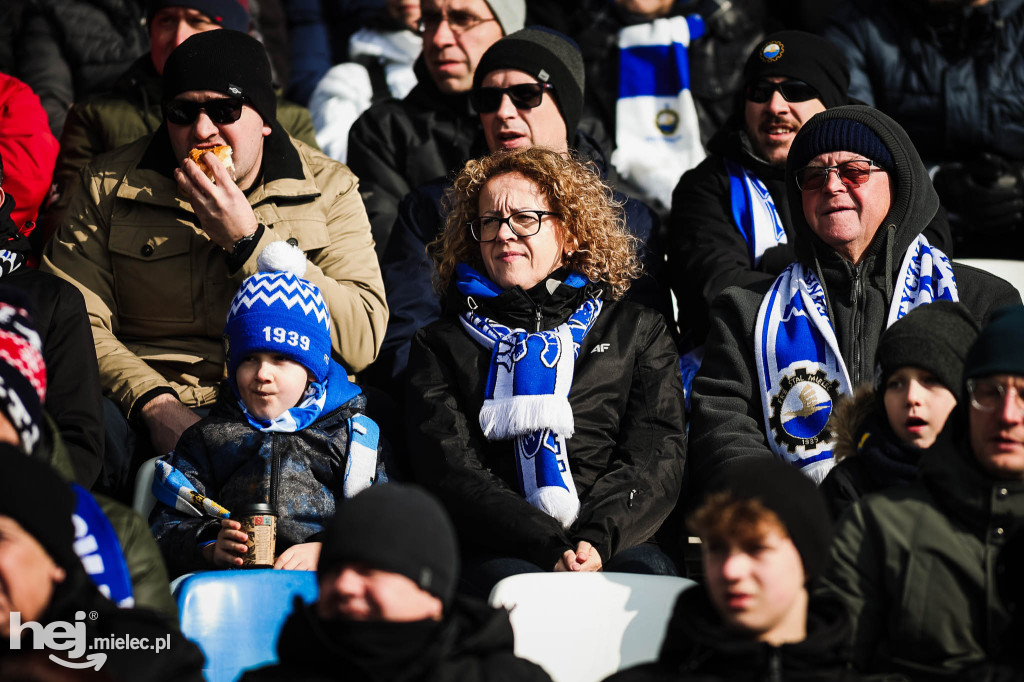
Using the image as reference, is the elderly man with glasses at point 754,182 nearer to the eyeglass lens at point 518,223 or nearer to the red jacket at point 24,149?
the eyeglass lens at point 518,223

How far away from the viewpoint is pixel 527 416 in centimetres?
354

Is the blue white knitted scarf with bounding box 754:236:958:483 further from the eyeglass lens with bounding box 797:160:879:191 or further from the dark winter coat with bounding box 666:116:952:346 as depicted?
the dark winter coat with bounding box 666:116:952:346

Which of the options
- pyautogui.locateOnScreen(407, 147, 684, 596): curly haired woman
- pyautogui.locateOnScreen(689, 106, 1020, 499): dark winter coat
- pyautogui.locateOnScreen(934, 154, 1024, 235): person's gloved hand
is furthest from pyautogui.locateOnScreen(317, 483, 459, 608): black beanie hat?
pyautogui.locateOnScreen(934, 154, 1024, 235): person's gloved hand

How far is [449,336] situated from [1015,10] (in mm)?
3538

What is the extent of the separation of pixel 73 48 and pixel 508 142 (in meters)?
2.44

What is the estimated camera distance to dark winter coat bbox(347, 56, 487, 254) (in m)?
5.25

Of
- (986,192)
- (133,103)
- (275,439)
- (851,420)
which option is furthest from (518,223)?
(986,192)

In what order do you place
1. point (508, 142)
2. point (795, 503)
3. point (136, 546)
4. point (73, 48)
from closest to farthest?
point (795, 503), point (136, 546), point (508, 142), point (73, 48)

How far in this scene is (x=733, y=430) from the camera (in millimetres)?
3639

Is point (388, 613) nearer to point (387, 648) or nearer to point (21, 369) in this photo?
point (387, 648)

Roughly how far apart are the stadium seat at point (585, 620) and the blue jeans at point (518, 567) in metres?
0.38

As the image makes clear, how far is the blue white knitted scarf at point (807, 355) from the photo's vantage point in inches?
141

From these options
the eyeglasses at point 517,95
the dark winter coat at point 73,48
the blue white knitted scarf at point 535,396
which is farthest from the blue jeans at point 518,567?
the dark winter coat at point 73,48

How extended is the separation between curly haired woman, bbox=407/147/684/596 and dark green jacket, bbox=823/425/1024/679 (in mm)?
802
